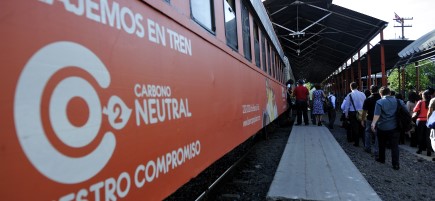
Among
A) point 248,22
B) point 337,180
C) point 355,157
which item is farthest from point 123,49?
point 355,157

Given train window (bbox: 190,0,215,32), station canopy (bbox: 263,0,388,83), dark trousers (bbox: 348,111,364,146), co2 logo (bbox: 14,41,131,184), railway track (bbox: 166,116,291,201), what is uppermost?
station canopy (bbox: 263,0,388,83)

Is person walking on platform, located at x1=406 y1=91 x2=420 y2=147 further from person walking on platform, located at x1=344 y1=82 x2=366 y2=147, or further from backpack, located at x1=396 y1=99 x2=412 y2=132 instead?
backpack, located at x1=396 y1=99 x2=412 y2=132

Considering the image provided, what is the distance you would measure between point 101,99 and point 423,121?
26.0 feet

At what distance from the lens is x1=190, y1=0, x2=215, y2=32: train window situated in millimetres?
2955

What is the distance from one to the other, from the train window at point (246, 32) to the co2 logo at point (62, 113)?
3771 millimetres

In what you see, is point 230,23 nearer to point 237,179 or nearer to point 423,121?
point 237,179

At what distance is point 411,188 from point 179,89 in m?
4.39

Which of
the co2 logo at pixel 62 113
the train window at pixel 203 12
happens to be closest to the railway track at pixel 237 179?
the train window at pixel 203 12

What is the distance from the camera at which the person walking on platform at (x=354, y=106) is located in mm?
8070

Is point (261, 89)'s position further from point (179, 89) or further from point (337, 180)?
point (179, 89)

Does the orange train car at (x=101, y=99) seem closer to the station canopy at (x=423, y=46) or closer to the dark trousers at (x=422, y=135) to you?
the dark trousers at (x=422, y=135)

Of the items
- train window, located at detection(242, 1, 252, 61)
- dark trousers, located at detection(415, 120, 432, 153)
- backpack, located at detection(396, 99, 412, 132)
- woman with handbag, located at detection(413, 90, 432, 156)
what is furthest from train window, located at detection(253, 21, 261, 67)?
dark trousers, located at detection(415, 120, 432, 153)

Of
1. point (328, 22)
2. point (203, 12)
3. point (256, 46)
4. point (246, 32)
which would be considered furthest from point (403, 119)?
point (328, 22)

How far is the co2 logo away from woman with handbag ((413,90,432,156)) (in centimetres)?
772
